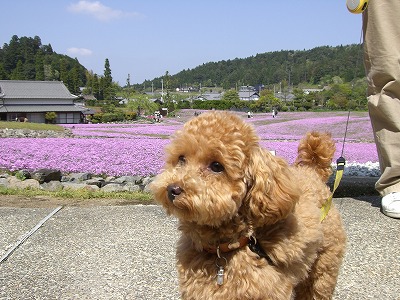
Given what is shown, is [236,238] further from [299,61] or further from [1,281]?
[299,61]

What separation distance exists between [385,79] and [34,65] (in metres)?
100

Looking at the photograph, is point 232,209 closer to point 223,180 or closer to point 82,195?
point 223,180

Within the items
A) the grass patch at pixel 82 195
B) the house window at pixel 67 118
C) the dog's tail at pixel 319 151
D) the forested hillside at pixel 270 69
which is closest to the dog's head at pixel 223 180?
the dog's tail at pixel 319 151

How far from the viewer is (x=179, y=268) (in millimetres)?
2332

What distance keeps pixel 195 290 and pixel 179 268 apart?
0.17 meters

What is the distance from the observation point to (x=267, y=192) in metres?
2.16

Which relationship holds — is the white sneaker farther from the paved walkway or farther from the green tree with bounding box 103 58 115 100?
the green tree with bounding box 103 58 115 100

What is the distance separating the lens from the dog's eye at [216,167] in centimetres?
221

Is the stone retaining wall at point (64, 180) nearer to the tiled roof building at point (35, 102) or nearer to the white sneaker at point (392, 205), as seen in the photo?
the white sneaker at point (392, 205)

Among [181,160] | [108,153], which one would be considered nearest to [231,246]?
[181,160]

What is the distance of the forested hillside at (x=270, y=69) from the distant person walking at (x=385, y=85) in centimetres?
5763

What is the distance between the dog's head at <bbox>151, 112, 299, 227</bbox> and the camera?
210 centimetres

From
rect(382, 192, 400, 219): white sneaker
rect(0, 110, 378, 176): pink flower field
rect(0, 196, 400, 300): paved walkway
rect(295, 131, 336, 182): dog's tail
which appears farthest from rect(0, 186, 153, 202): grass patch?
rect(295, 131, 336, 182): dog's tail

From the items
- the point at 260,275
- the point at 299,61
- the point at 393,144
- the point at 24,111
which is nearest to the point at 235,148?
the point at 260,275
